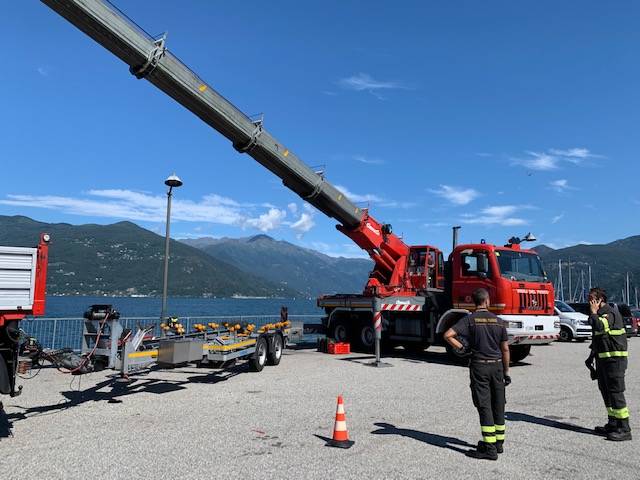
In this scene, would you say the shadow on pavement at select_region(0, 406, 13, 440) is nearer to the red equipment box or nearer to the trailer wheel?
the trailer wheel

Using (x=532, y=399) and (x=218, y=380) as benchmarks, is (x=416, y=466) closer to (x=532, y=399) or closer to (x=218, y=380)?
(x=532, y=399)

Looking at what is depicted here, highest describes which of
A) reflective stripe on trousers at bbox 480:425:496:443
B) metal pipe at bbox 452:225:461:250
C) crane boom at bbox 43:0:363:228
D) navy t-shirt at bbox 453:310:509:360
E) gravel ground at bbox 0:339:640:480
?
crane boom at bbox 43:0:363:228

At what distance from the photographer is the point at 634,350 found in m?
18.9

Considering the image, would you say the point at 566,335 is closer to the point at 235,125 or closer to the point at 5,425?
the point at 235,125

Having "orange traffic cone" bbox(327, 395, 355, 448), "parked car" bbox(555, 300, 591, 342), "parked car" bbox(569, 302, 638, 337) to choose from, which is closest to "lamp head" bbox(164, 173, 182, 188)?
"orange traffic cone" bbox(327, 395, 355, 448)

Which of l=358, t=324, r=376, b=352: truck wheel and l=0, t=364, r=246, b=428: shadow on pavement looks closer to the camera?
l=0, t=364, r=246, b=428: shadow on pavement

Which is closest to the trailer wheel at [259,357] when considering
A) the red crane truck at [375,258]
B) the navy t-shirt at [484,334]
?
the red crane truck at [375,258]

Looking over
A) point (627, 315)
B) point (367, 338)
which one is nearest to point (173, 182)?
point (367, 338)

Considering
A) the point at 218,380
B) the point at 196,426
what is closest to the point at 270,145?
the point at 218,380

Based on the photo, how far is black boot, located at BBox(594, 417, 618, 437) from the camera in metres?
6.48

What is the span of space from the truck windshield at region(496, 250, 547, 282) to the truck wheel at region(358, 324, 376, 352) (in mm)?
5093

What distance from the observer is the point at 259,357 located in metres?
11.9

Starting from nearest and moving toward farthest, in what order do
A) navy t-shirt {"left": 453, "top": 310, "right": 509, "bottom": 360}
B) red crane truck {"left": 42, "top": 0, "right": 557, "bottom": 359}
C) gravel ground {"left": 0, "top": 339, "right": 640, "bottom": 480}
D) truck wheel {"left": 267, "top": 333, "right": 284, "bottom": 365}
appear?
gravel ground {"left": 0, "top": 339, "right": 640, "bottom": 480} < navy t-shirt {"left": 453, "top": 310, "right": 509, "bottom": 360} < red crane truck {"left": 42, "top": 0, "right": 557, "bottom": 359} < truck wheel {"left": 267, "top": 333, "right": 284, "bottom": 365}

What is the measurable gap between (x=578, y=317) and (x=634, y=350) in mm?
3890
